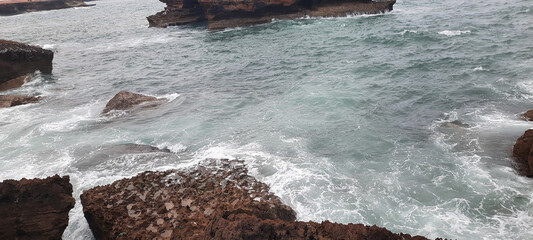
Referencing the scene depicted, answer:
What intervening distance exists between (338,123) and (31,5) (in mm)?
110115

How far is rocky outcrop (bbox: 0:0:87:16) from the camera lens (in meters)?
86.3

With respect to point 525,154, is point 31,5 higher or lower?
higher

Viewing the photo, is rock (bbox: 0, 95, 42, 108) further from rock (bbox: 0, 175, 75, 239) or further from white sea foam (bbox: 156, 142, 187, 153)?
rock (bbox: 0, 175, 75, 239)

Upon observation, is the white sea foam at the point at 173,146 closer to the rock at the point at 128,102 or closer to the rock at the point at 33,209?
the rock at the point at 128,102

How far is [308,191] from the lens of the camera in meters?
9.20

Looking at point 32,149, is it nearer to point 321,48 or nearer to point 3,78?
point 3,78

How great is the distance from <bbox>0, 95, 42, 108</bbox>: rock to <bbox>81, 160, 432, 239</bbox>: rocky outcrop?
1349 cm

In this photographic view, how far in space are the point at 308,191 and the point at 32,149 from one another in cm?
1041

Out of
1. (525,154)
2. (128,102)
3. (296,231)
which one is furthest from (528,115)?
(128,102)

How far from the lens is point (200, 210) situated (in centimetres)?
770

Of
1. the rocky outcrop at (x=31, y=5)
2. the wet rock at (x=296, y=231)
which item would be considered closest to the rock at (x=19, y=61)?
the wet rock at (x=296, y=231)

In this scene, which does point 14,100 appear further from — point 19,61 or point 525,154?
point 525,154

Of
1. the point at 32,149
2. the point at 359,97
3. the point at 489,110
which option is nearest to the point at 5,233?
the point at 32,149

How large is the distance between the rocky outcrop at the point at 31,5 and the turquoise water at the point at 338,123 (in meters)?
78.4
